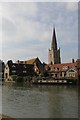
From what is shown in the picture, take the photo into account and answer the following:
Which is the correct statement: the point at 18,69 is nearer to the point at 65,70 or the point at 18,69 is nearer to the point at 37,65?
the point at 37,65

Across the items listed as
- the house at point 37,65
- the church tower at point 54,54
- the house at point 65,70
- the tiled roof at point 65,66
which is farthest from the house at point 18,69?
the church tower at point 54,54

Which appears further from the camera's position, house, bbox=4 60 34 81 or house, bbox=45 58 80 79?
house, bbox=4 60 34 81

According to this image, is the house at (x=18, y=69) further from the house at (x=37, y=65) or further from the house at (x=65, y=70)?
the house at (x=65, y=70)

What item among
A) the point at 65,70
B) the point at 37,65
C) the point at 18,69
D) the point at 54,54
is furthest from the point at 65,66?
the point at 54,54

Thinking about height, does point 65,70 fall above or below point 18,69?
below

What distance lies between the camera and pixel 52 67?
102 m

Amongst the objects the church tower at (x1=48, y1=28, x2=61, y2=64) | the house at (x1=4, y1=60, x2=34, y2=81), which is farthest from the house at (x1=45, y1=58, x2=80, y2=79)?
the church tower at (x1=48, y1=28, x2=61, y2=64)

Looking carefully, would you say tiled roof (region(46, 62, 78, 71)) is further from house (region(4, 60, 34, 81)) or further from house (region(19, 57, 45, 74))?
house (region(4, 60, 34, 81))

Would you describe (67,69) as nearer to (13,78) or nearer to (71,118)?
(13,78)

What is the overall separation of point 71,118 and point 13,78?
71.1m

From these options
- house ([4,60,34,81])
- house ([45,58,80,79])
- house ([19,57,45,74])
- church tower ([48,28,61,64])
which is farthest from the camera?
church tower ([48,28,61,64])

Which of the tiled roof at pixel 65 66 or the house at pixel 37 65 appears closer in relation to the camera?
the tiled roof at pixel 65 66

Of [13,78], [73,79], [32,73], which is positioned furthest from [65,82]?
[32,73]

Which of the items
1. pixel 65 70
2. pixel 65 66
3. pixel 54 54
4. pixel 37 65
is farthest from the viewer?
pixel 54 54
